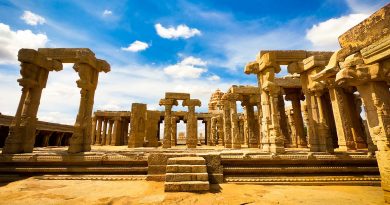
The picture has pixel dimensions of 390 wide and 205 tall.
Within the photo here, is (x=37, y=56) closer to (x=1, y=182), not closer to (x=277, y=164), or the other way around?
(x=1, y=182)

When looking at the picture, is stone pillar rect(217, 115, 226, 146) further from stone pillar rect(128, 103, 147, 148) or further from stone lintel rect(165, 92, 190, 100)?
stone pillar rect(128, 103, 147, 148)

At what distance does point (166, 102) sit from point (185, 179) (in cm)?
1272

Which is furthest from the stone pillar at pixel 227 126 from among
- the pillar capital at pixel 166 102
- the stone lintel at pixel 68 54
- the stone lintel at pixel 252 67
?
the stone lintel at pixel 68 54

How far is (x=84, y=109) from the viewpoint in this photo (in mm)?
9625

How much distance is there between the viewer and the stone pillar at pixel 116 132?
91.5ft

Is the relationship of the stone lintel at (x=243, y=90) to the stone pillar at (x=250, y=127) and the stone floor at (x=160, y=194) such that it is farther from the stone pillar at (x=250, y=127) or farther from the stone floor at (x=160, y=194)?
the stone floor at (x=160, y=194)

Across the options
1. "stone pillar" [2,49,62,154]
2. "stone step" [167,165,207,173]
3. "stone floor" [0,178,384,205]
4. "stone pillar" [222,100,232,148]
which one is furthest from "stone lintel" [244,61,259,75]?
"stone pillar" [2,49,62,154]

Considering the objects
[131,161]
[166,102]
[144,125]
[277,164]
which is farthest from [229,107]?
[131,161]

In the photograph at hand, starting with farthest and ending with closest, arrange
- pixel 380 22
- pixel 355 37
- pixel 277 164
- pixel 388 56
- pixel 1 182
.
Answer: pixel 277 164
pixel 1 182
pixel 355 37
pixel 380 22
pixel 388 56

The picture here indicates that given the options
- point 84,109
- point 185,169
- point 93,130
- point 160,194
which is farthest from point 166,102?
point 93,130

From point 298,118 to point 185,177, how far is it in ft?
45.9

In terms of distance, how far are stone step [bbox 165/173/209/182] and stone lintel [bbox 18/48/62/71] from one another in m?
9.02

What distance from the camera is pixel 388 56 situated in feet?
13.4

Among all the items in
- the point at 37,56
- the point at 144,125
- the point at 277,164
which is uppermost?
the point at 37,56
